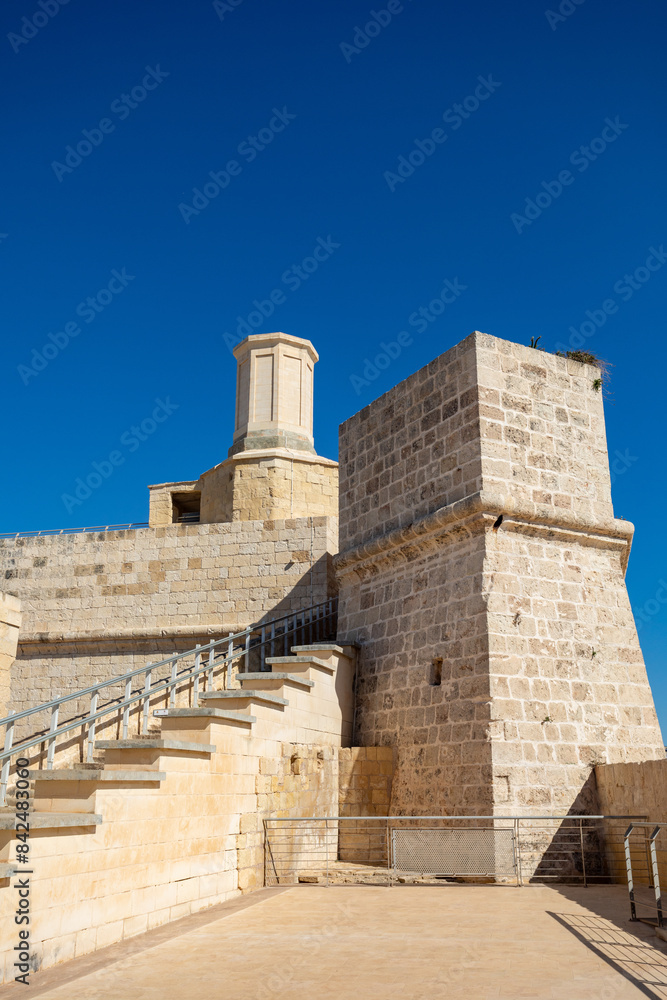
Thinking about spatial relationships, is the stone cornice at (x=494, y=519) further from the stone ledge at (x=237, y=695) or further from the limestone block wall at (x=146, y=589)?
the limestone block wall at (x=146, y=589)

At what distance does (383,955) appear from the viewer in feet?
16.9

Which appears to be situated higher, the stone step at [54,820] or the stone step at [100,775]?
the stone step at [100,775]

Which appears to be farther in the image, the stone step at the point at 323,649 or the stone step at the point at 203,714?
the stone step at the point at 323,649

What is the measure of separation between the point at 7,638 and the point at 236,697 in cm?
229

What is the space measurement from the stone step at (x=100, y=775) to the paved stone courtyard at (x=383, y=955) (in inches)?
41.3

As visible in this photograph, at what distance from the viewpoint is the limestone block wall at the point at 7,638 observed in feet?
26.6

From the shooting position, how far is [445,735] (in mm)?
9086

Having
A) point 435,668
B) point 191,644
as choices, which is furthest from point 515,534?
point 191,644

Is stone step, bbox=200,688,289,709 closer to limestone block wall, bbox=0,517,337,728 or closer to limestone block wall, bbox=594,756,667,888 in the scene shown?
limestone block wall, bbox=594,756,667,888

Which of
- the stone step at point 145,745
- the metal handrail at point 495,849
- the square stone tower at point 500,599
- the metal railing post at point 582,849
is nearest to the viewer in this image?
the stone step at point 145,745

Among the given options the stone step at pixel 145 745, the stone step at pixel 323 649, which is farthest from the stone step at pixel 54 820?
A: the stone step at pixel 323 649

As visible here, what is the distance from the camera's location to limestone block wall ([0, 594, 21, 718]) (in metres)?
8.11

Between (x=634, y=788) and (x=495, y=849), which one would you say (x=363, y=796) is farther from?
(x=634, y=788)

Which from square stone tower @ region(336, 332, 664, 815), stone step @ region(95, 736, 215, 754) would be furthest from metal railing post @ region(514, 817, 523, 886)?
stone step @ region(95, 736, 215, 754)
